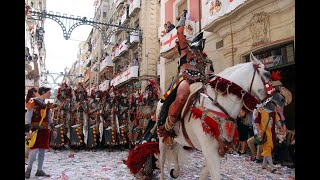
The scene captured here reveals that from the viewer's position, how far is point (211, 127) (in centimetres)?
349

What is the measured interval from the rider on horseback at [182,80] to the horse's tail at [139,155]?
0.66m

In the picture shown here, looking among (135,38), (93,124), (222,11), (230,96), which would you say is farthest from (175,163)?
(135,38)

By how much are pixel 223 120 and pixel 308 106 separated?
48.6 inches

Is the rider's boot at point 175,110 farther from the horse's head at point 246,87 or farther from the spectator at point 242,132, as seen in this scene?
the spectator at point 242,132

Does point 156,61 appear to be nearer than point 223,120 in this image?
No

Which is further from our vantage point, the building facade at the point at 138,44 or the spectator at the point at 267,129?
the building facade at the point at 138,44

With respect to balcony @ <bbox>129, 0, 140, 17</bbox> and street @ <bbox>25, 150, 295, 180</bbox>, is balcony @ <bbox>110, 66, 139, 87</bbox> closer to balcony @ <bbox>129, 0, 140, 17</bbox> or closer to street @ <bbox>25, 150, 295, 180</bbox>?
balcony @ <bbox>129, 0, 140, 17</bbox>

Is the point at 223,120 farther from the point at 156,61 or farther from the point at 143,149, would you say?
the point at 156,61

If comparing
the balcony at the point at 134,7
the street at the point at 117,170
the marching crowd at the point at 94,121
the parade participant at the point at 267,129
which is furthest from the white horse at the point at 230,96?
the balcony at the point at 134,7

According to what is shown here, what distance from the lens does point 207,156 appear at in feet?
11.5

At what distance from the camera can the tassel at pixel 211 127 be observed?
3.48m

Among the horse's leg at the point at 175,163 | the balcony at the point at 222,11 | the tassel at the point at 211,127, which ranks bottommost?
the horse's leg at the point at 175,163

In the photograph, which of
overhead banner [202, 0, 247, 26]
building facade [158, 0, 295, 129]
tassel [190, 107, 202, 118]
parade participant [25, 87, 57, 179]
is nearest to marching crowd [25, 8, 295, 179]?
parade participant [25, 87, 57, 179]
